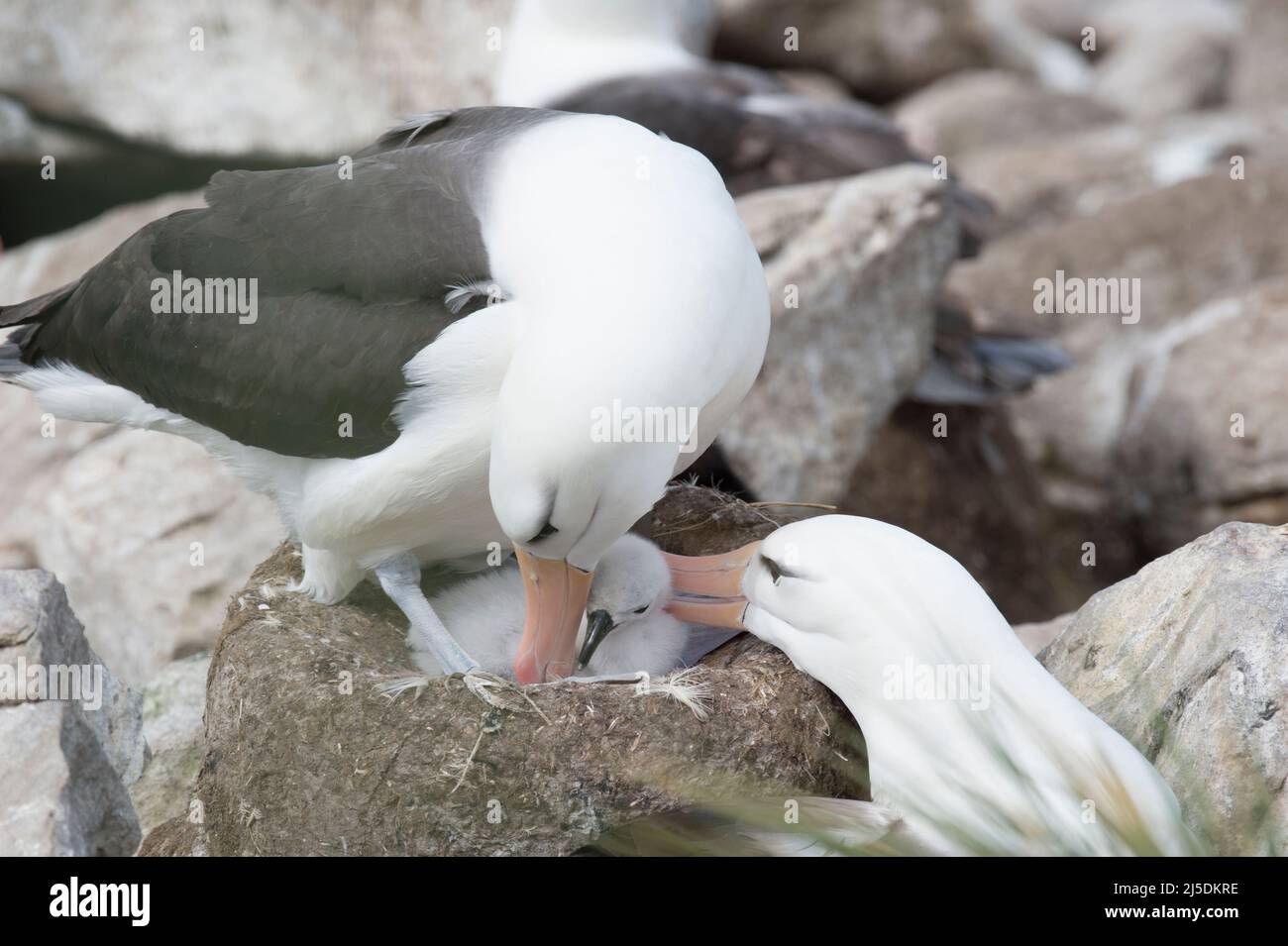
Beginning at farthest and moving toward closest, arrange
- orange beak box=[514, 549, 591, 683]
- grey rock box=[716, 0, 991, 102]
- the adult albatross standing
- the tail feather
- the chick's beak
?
1. grey rock box=[716, 0, 991, 102]
2. the tail feather
3. the chick's beak
4. orange beak box=[514, 549, 591, 683]
5. the adult albatross standing

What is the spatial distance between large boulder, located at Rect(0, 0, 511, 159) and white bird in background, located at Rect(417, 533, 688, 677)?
7613 mm

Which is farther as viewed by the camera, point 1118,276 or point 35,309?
point 1118,276

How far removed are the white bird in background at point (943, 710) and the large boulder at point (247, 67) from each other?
831 centimetres

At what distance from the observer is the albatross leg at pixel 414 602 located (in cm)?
443

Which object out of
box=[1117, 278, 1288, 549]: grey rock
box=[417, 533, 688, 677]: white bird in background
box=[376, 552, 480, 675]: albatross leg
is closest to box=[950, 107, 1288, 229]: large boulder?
box=[1117, 278, 1288, 549]: grey rock

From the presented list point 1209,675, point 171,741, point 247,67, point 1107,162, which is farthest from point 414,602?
point 1107,162

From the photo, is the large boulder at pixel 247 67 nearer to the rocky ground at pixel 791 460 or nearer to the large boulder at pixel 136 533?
the rocky ground at pixel 791 460

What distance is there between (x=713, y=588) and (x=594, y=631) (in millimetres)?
371

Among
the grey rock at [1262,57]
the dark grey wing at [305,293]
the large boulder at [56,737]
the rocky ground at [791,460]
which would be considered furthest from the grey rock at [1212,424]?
the grey rock at [1262,57]

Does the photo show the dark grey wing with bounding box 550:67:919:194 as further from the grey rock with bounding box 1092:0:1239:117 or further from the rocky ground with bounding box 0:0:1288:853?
the grey rock with bounding box 1092:0:1239:117

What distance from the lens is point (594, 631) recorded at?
180 inches

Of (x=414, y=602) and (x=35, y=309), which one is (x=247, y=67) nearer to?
(x=35, y=309)

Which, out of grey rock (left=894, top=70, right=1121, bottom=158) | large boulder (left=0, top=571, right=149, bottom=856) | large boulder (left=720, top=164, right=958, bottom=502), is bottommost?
large boulder (left=0, top=571, right=149, bottom=856)

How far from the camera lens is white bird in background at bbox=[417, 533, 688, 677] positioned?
4.57m
